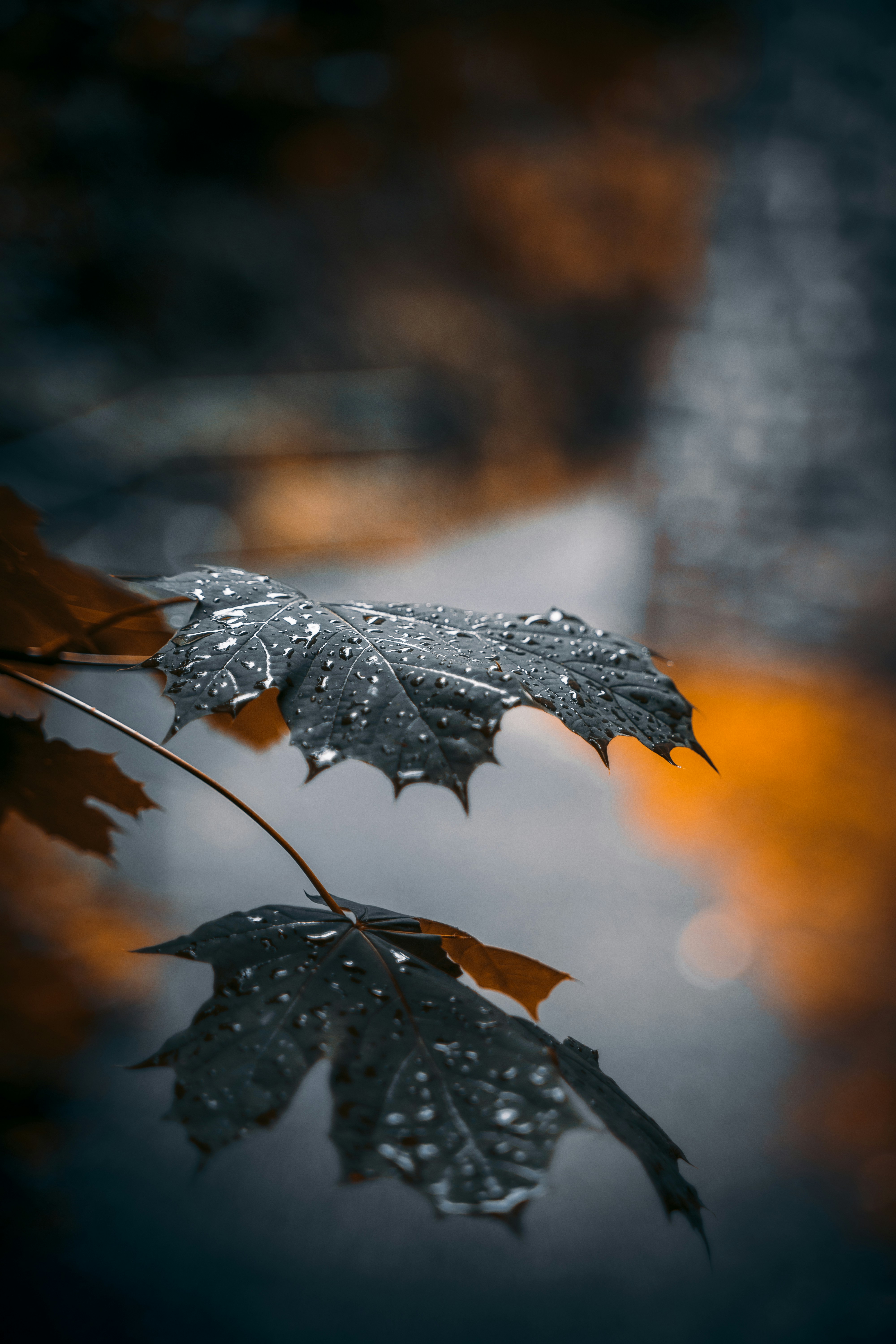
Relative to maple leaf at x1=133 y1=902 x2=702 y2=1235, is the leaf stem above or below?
above

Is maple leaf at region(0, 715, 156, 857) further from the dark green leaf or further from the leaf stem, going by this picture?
the dark green leaf

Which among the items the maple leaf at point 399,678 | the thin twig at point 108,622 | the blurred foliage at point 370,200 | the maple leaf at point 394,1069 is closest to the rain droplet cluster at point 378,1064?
the maple leaf at point 394,1069

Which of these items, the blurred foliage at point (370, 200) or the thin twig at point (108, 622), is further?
the blurred foliage at point (370, 200)

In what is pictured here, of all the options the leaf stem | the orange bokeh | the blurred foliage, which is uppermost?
the blurred foliage

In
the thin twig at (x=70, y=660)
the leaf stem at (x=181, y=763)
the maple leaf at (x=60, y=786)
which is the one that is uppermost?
the thin twig at (x=70, y=660)

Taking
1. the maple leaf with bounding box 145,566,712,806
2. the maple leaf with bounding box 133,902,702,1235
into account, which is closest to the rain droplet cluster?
the maple leaf with bounding box 133,902,702,1235

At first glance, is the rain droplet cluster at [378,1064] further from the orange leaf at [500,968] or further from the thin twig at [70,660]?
the thin twig at [70,660]
